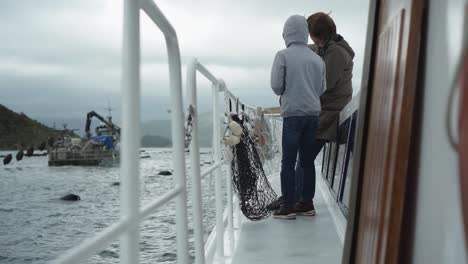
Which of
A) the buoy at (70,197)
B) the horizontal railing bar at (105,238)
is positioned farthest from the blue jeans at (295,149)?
the buoy at (70,197)

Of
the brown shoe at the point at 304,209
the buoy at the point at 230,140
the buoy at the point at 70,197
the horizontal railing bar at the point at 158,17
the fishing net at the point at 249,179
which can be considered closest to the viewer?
the horizontal railing bar at the point at 158,17

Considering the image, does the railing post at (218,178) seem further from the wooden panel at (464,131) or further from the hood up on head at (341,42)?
the wooden panel at (464,131)

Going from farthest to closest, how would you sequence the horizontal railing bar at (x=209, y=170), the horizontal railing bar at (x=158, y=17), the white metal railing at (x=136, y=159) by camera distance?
the horizontal railing bar at (x=209, y=170)
the horizontal railing bar at (x=158, y=17)
the white metal railing at (x=136, y=159)

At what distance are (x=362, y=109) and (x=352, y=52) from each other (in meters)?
1.72

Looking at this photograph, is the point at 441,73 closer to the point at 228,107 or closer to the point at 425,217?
the point at 425,217

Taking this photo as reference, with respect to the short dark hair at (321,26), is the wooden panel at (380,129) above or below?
below

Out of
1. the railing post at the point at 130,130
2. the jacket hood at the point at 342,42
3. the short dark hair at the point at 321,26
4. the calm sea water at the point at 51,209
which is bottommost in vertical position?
the calm sea water at the point at 51,209

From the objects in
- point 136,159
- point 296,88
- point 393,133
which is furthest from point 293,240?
point 136,159

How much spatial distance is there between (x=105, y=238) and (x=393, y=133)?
50cm

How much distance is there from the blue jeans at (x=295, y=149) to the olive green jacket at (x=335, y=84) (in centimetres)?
12

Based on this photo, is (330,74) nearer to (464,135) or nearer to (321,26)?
(321,26)

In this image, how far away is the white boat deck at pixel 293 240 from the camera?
2367 millimetres

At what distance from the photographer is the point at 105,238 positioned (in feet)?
2.19

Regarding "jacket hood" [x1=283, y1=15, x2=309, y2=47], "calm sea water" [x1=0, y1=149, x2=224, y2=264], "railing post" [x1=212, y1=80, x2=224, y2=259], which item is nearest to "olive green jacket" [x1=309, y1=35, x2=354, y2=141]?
"jacket hood" [x1=283, y1=15, x2=309, y2=47]
